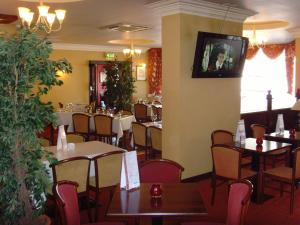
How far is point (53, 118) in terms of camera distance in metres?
2.40

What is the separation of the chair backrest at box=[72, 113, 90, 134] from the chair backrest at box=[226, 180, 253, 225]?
16.4 ft

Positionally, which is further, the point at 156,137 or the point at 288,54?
the point at 288,54

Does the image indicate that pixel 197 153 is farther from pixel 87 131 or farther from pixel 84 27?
pixel 84 27

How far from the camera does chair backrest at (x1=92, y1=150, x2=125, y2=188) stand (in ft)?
12.3

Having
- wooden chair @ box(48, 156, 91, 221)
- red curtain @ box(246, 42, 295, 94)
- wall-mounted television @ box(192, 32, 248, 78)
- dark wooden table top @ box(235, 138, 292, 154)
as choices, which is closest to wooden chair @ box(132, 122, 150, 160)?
wall-mounted television @ box(192, 32, 248, 78)

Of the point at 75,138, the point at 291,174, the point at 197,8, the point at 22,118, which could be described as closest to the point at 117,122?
the point at 75,138

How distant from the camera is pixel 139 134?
19.7ft

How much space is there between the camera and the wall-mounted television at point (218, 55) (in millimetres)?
4941

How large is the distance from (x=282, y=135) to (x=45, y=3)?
12.9 feet

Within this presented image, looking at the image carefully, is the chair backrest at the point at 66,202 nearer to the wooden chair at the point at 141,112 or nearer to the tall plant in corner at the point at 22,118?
→ the tall plant in corner at the point at 22,118

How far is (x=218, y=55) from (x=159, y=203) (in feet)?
10.4

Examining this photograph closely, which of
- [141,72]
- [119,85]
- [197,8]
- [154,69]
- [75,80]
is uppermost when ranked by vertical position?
[197,8]

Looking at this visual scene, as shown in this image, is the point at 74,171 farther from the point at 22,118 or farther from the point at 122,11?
the point at 122,11

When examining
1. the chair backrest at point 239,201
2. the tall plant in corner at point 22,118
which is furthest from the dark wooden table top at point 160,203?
the tall plant in corner at point 22,118
